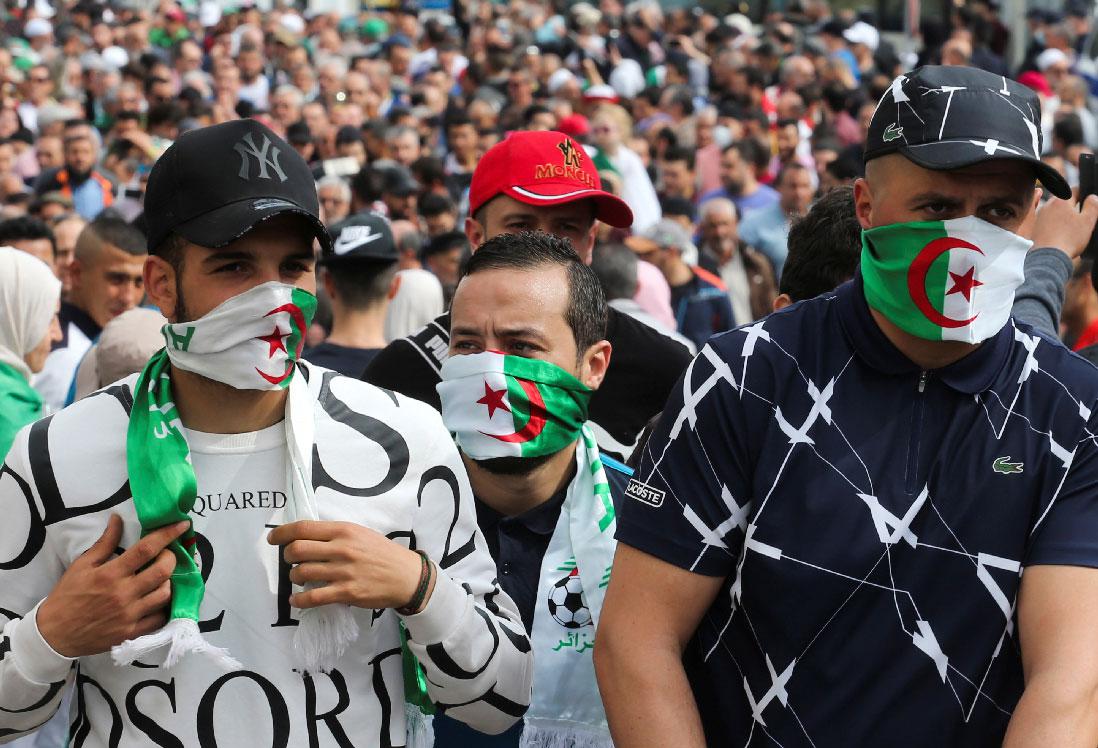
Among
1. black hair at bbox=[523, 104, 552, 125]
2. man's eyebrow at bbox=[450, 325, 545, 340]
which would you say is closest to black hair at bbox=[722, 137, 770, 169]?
black hair at bbox=[523, 104, 552, 125]

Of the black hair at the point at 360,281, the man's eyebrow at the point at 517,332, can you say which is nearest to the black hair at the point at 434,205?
the black hair at the point at 360,281

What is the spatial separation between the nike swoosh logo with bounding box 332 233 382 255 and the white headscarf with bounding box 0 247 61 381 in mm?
1388

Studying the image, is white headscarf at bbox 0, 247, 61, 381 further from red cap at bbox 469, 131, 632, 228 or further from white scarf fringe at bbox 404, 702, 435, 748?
white scarf fringe at bbox 404, 702, 435, 748

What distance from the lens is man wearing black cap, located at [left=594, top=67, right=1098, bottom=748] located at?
2379 millimetres

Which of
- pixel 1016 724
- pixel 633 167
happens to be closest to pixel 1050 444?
pixel 1016 724

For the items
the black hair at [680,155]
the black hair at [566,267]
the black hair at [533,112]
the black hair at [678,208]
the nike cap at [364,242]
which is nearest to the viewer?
the black hair at [566,267]

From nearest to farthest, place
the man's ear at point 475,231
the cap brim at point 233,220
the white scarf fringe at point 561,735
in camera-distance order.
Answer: the cap brim at point 233,220 < the white scarf fringe at point 561,735 < the man's ear at point 475,231

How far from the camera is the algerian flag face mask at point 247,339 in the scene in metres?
2.63

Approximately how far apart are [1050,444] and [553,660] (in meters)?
1.22

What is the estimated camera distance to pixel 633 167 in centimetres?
1194

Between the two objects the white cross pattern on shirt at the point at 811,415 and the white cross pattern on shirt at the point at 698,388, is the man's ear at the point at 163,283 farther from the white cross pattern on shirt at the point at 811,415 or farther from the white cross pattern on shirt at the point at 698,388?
the white cross pattern on shirt at the point at 811,415

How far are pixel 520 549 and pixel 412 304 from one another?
4.57 m

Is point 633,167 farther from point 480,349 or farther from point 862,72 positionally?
point 480,349

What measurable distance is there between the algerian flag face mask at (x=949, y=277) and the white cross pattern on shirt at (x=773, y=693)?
0.59 meters
